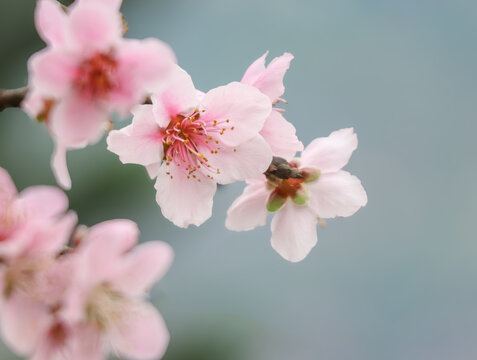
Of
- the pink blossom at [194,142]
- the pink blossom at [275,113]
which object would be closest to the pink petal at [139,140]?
the pink blossom at [194,142]

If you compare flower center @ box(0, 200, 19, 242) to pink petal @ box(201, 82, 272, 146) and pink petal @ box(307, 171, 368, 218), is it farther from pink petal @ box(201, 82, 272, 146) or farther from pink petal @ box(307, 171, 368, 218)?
pink petal @ box(307, 171, 368, 218)

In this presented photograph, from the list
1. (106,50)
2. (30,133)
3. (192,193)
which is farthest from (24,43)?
(106,50)

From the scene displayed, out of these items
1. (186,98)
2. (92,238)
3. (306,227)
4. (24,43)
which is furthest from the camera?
(24,43)

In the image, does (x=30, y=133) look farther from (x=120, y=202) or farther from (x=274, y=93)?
(x=274, y=93)

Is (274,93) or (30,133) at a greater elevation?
(30,133)

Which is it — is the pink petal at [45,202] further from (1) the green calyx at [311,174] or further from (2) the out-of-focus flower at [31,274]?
(1) the green calyx at [311,174]

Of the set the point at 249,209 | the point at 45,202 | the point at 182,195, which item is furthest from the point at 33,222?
the point at 249,209

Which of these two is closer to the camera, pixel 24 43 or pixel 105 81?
pixel 105 81
